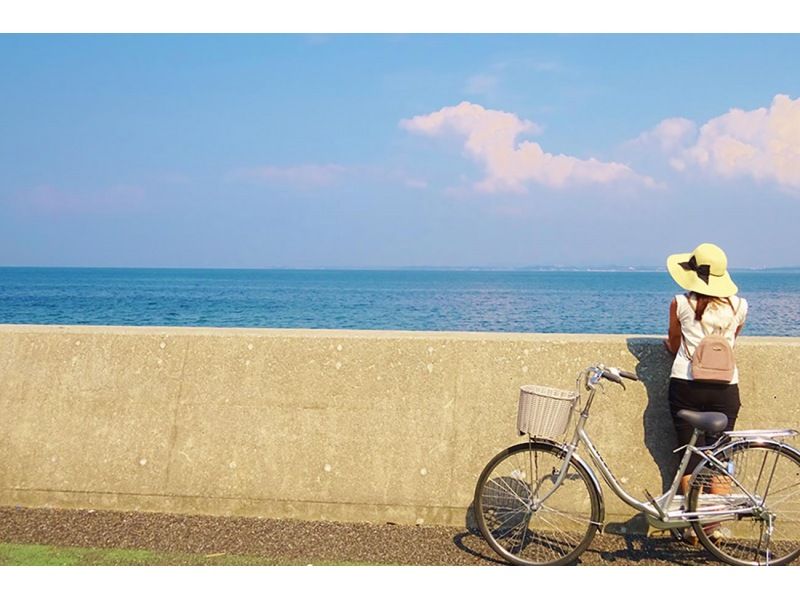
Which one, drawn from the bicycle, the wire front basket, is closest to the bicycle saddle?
the bicycle

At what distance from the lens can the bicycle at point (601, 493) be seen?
190 inches

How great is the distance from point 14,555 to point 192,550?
3.35 feet

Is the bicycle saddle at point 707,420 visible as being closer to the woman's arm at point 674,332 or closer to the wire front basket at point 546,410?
the woman's arm at point 674,332

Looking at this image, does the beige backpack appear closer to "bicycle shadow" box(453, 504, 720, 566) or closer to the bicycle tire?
the bicycle tire

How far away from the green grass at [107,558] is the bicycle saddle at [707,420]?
2.26 metres

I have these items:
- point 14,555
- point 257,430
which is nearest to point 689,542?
point 257,430

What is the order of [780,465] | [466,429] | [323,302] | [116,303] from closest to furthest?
1. [780,465]
2. [466,429]
3. [116,303]
4. [323,302]

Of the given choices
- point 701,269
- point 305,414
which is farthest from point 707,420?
point 305,414

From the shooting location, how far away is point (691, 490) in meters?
4.92

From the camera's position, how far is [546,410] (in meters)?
4.71

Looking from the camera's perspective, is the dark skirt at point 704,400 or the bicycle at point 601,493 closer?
the bicycle at point 601,493

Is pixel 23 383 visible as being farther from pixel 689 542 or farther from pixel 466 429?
pixel 689 542

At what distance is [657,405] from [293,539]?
2563mm

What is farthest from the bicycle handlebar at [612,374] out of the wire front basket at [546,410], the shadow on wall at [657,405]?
the shadow on wall at [657,405]
